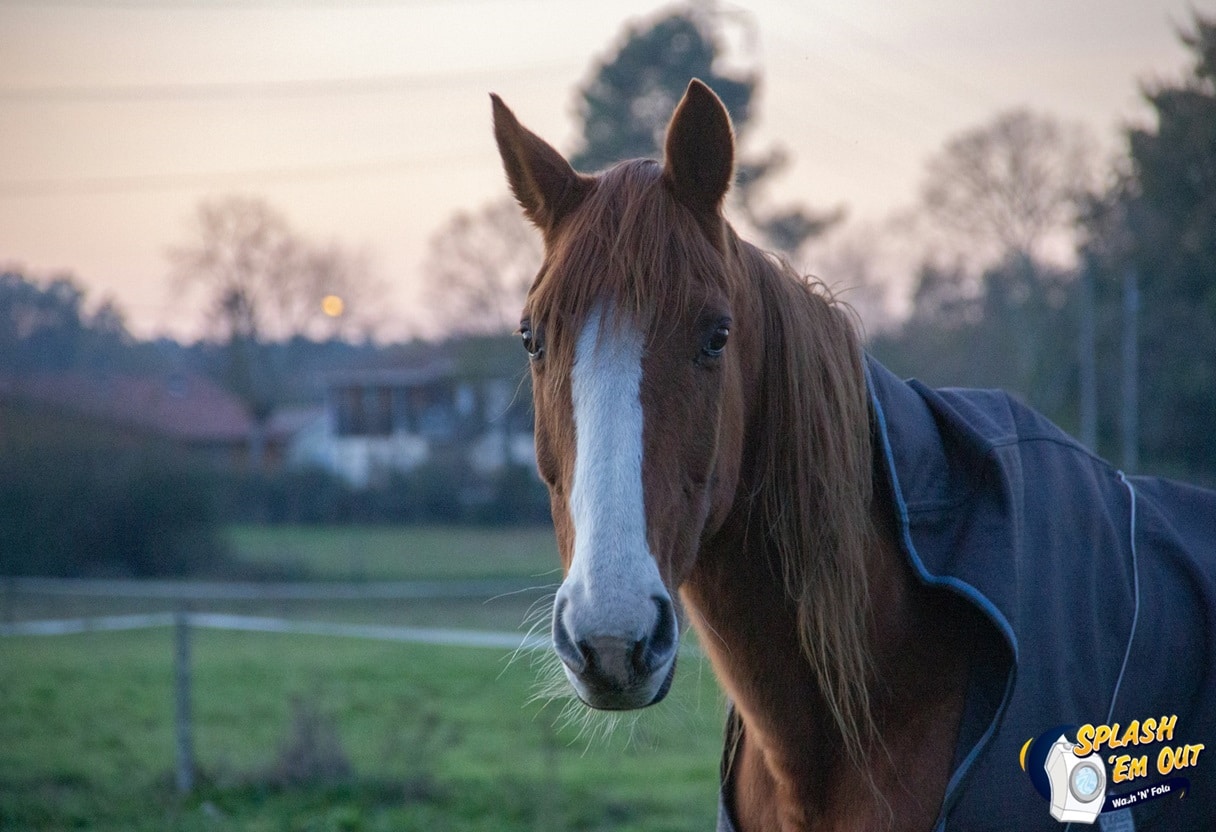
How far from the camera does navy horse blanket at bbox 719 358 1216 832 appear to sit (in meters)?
1.93

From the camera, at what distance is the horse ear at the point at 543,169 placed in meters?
2.06

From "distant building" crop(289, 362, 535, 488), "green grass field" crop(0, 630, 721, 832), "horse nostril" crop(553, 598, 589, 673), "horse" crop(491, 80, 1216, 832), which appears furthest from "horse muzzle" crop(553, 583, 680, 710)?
"distant building" crop(289, 362, 535, 488)

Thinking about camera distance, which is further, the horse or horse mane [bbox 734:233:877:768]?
horse mane [bbox 734:233:877:768]

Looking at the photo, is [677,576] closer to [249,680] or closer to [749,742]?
[749,742]

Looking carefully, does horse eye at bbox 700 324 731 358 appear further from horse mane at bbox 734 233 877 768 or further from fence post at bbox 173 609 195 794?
fence post at bbox 173 609 195 794

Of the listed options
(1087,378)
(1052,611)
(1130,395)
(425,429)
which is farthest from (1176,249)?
(425,429)

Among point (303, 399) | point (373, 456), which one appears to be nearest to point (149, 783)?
point (303, 399)

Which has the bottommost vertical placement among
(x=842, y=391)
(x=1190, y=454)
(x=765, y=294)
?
(x=1190, y=454)

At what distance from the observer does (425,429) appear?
29.4 m

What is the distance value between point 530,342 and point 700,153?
473 millimetres

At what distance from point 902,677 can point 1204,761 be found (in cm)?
74

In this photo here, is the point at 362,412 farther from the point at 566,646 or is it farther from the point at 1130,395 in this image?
the point at 566,646

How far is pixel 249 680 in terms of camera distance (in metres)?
10.2

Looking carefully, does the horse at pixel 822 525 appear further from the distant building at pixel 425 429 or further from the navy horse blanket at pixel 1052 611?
the distant building at pixel 425 429
